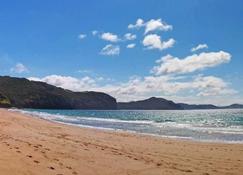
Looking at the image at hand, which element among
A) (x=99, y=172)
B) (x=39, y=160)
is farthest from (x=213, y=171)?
(x=39, y=160)

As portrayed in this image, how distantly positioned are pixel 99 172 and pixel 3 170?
259 centimetres

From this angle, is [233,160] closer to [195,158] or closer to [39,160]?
[195,158]

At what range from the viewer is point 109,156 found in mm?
13188

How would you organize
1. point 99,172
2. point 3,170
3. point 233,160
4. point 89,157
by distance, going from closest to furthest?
point 3,170, point 99,172, point 89,157, point 233,160

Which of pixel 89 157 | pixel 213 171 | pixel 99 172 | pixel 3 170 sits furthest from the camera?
pixel 89 157

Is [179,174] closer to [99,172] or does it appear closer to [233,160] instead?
[99,172]

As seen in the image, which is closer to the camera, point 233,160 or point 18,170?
point 18,170

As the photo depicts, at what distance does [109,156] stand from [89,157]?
3.16 ft

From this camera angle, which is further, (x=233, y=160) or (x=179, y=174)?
(x=233, y=160)

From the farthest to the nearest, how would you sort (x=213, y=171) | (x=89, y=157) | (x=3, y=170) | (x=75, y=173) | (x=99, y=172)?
1. (x=89, y=157)
2. (x=213, y=171)
3. (x=99, y=172)
4. (x=75, y=173)
5. (x=3, y=170)

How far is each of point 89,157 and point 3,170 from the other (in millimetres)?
4154

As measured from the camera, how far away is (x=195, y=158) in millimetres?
14336

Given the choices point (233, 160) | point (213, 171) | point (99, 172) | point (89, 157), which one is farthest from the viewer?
point (233, 160)

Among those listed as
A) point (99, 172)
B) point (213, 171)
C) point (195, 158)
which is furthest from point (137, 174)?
point (195, 158)
